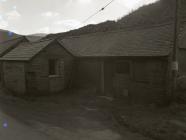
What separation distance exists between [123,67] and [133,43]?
216 cm

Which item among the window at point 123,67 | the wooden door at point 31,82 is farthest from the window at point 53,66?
the window at point 123,67

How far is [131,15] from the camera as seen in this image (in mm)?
38000

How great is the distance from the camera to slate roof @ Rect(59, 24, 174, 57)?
11750mm

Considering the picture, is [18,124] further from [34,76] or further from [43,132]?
[34,76]

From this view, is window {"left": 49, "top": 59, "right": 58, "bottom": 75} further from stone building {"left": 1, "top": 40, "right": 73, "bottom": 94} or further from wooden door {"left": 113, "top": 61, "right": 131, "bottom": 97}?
wooden door {"left": 113, "top": 61, "right": 131, "bottom": 97}

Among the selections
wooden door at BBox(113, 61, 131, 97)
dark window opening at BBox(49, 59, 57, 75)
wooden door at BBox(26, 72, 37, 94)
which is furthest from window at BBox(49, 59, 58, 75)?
wooden door at BBox(113, 61, 131, 97)

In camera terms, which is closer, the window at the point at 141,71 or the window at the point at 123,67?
the window at the point at 141,71

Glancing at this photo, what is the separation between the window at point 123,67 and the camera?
43.1 feet

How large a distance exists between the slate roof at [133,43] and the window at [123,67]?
836 mm

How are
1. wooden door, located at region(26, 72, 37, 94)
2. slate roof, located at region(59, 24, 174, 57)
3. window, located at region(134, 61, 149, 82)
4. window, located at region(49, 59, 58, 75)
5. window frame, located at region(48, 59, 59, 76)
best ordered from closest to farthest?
1. window, located at region(134, 61, 149, 82)
2. slate roof, located at region(59, 24, 174, 57)
3. wooden door, located at region(26, 72, 37, 94)
4. window frame, located at region(48, 59, 59, 76)
5. window, located at region(49, 59, 58, 75)

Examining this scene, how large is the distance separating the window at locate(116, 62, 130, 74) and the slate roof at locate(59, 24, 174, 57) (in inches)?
32.9

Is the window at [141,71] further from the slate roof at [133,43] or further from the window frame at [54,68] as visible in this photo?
the window frame at [54,68]

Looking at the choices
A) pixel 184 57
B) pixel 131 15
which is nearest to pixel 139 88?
pixel 184 57

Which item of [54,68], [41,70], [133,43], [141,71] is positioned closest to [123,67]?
[141,71]
